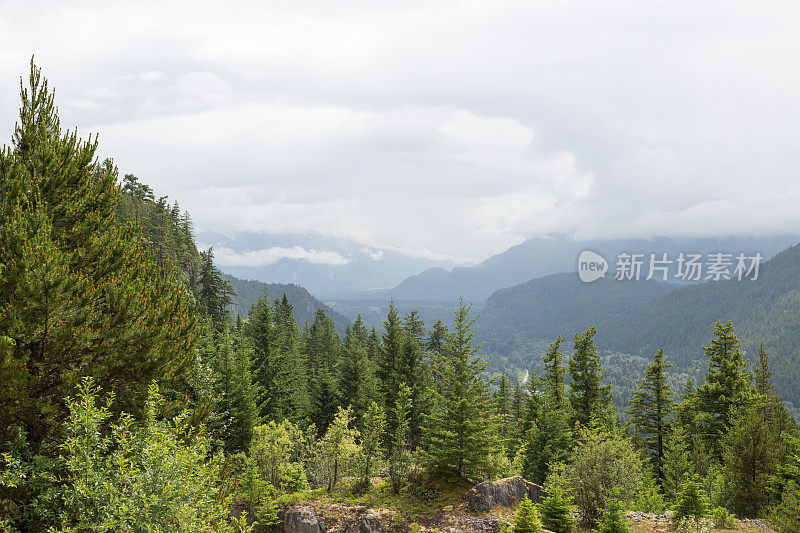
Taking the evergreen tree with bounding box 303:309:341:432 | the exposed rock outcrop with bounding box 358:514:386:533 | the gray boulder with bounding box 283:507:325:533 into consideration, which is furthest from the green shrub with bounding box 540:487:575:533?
the evergreen tree with bounding box 303:309:341:432

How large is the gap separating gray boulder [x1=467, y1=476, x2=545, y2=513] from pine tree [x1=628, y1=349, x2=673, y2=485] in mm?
22681

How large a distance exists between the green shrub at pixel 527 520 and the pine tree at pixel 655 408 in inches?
1075

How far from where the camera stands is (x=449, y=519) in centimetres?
2227

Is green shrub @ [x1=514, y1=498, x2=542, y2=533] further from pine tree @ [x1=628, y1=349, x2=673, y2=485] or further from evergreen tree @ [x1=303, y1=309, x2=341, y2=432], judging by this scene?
evergreen tree @ [x1=303, y1=309, x2=341, y2=432]

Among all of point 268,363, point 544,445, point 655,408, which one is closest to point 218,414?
point 268,363

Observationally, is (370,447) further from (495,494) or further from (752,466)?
(752,466)

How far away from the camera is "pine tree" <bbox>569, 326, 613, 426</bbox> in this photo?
132 feet

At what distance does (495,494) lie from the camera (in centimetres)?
2311

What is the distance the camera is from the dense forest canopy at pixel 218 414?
10.4 m

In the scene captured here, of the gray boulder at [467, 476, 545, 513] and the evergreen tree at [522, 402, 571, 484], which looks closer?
the gray boulder at [467, 476, 545, 513]

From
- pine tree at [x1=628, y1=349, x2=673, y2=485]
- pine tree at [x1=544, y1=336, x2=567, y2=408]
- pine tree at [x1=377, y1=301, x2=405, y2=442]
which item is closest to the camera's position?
pine tree at [x1=628, y1=349, x2=673, y2=485]

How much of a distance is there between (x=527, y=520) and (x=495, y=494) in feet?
17.0

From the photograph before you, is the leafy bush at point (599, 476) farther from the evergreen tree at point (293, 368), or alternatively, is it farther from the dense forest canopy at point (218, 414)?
the evergreen tree at point (293, 368)

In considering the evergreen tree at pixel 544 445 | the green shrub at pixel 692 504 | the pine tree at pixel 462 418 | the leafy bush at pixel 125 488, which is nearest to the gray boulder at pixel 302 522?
the pine tree at pixel 462 418
